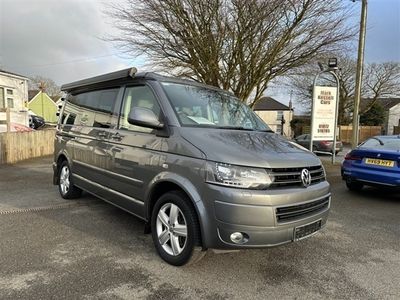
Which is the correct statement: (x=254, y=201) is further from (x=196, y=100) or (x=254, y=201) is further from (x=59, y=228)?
(x=59, y=228)

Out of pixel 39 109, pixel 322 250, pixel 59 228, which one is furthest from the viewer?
pixel 39 109

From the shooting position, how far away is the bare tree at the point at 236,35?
1138 centimetres

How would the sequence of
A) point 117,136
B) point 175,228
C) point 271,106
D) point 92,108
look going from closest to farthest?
point 175,228
point 117,136
point 92,108
point 271,106

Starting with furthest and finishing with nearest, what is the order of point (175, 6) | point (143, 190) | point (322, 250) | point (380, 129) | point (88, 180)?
1. point (380, 129)
2. point (175, 6)
3. point (88, 180)
4. point (322, 250)
5. point (143, 190)

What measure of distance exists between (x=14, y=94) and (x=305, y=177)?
2342cm

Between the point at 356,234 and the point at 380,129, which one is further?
the point at 380,129

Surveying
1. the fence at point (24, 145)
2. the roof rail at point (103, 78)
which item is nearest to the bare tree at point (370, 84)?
the fence at point (24, 145)

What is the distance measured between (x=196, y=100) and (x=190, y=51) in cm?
836

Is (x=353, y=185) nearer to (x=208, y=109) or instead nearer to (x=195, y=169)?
(x=208, y=109)

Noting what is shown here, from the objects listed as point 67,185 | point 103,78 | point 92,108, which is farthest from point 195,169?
point 67,185

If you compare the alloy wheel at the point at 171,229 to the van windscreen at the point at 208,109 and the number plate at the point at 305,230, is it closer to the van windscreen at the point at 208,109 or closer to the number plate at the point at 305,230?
the van windscreen at the point at 208,109

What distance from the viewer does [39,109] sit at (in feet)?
141

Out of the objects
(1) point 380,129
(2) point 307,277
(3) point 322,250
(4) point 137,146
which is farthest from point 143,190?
(1) point 380,129

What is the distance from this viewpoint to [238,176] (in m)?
3.19
